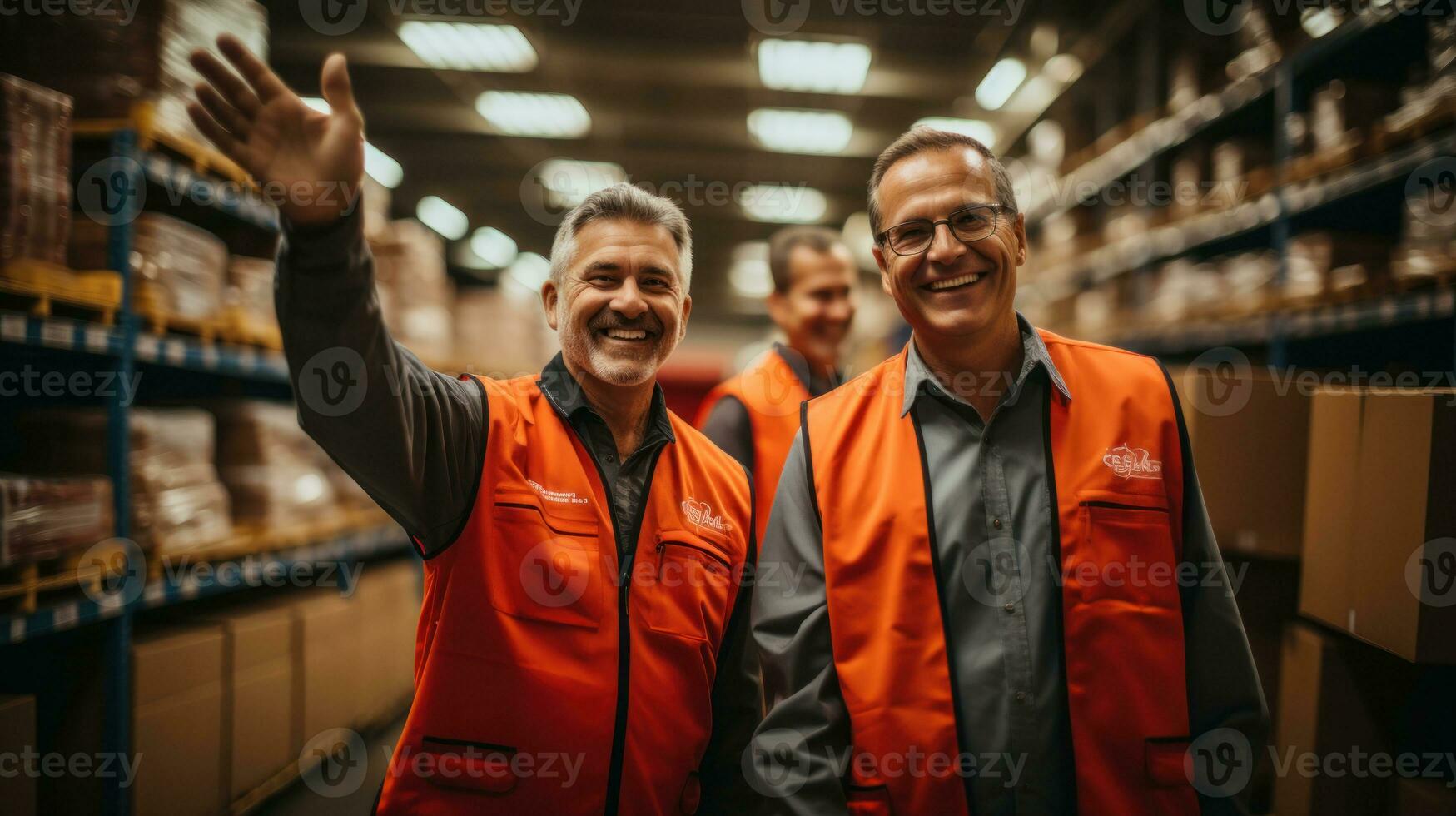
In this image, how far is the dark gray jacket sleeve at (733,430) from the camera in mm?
2893

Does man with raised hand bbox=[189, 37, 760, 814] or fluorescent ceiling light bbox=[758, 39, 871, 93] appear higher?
fluorescent ceiling light bbox=[758, 39, 871, 93]

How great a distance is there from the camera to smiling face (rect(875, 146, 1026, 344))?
1.79 meters

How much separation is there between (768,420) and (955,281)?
49.2 inches

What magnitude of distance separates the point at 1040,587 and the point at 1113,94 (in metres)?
6.62

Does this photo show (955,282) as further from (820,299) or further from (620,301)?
(820,299)

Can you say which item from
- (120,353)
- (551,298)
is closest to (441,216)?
(120,353)

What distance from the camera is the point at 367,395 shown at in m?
1.43

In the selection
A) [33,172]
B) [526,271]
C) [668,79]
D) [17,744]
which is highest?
[668,79]

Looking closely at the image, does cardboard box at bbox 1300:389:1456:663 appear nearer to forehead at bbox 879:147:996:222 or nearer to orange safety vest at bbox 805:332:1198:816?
orange safety vest at bbox 805:332:1198:816

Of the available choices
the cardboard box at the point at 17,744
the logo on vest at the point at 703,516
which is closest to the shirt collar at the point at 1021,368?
the logo on vest at the point at 703,516

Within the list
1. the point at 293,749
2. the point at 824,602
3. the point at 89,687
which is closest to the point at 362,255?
the point at 824,602

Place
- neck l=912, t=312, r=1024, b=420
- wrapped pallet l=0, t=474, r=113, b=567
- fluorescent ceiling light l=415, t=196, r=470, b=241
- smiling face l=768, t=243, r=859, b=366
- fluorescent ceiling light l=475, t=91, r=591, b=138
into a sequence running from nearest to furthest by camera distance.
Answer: neck l=912, t=312, r=1024, b=420, wrapped pallet l=0, t=474, r=113, b=567, smiling face l=768, t=243, r=859, b=366, fluorescent ceiling light l=475, t=91, r=591, b=138, fluorescent ceiling light l=415, t=196, r=470, b=241

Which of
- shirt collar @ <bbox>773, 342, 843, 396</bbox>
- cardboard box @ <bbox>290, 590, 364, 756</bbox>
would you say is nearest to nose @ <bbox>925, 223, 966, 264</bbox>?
shirt collar @ <bbox>773, 342, 843, 396</bbox>

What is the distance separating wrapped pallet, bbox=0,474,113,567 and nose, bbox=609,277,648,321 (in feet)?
7.63
